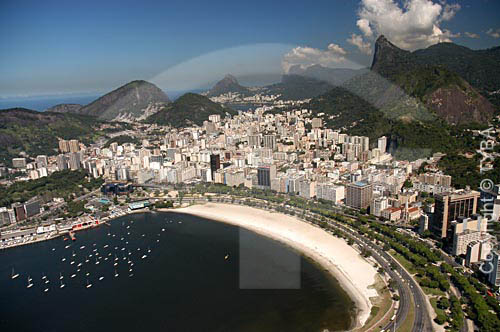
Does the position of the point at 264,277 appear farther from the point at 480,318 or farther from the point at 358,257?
the point at 480,318

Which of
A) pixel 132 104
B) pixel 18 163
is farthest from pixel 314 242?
pixel 132 104

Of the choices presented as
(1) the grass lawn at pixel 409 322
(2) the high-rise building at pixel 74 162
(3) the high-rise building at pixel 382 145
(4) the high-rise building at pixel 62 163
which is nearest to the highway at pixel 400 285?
(1) the grass lawn at pixel 409 322

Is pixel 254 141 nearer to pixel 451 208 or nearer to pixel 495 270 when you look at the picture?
pixel 451 208

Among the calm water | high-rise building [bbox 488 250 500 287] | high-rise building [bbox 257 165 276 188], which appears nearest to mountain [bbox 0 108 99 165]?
the calm water

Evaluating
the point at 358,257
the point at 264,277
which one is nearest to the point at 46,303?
the point at 264,277

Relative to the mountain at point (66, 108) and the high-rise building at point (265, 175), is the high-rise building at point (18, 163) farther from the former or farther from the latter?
the mountain at point (66, 108)
